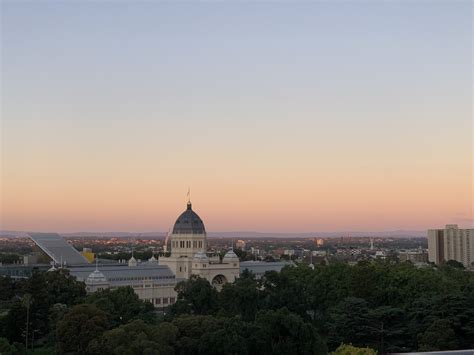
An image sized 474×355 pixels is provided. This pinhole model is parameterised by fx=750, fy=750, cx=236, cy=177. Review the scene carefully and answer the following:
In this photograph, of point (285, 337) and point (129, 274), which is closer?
point (285, 337)

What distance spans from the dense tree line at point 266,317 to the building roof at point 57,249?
34.5 meters

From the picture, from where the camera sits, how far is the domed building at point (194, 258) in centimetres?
7631

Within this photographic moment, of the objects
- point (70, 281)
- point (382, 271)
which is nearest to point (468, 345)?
point (382, 271)

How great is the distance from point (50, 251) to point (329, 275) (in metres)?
53.2

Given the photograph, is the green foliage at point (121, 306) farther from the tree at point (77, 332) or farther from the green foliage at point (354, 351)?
the green foliage at point (354, 351)

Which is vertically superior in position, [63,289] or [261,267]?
[63,289]

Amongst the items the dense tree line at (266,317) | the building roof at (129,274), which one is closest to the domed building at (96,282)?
the building roof at (129,274)

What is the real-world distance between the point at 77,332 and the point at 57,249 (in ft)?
216

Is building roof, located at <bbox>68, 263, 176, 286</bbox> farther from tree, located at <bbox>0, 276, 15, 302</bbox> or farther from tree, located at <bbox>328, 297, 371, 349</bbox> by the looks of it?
tree, located at <bbox>328, 297, 371, 349</bbox>

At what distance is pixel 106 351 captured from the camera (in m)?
34.1

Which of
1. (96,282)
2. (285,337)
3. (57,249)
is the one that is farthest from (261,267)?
(285,337)

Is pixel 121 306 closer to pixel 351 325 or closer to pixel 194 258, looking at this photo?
pixel 351 325

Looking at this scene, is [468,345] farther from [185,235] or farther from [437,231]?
[437,231]

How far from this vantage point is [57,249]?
100125mm
